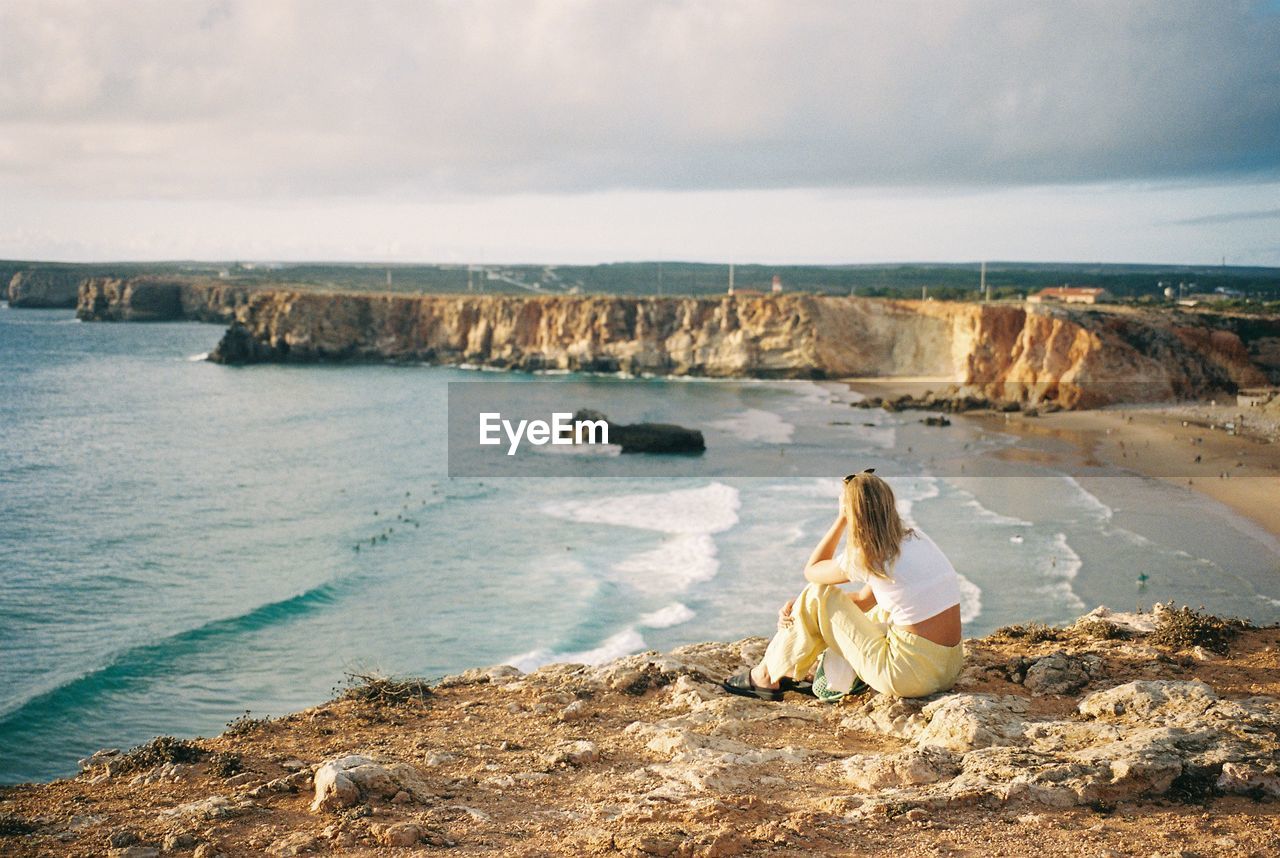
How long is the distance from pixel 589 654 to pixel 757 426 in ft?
105

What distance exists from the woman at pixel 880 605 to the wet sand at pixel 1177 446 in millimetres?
22480

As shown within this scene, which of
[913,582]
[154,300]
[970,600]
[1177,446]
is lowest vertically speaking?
[970,600]

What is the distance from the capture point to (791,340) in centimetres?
6844

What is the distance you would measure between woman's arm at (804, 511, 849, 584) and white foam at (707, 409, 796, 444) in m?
35.9

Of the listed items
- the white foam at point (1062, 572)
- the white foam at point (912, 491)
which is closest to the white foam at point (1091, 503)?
the white foam at point (1062, 572)

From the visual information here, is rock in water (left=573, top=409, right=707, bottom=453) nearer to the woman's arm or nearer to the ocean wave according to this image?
the ocean wave

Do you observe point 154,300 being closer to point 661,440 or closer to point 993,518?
point 661,440

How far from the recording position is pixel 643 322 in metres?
72.9

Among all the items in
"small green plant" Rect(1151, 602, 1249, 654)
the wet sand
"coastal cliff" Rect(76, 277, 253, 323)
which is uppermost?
"coastal cliff" Rect(76, 277, 253, 323)

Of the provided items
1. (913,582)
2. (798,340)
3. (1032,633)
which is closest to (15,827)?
(913,582)

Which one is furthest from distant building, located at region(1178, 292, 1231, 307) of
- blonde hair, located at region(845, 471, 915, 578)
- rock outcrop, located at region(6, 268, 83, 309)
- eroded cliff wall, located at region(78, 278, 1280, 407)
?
rock outcrop, located at region(6, 268, 83, 309)

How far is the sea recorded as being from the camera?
15422 millimetres

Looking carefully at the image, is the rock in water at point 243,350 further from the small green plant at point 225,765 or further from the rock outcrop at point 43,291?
the rock outcrop at point 43,291

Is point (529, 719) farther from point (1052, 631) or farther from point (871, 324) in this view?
point (871, 324)
